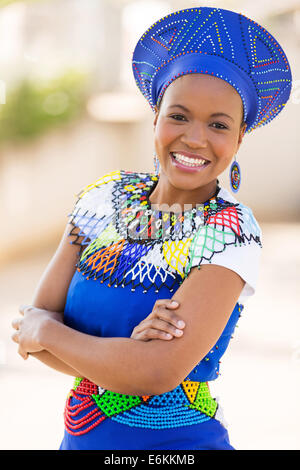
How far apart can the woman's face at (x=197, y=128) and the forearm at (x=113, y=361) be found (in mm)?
495

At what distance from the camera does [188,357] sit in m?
1.51

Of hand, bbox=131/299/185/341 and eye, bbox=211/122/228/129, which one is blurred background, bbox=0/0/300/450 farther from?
eye, bbox=211/122/228/129

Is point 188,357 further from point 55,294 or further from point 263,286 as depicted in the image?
point 263,286

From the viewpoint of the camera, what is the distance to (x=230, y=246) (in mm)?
1558

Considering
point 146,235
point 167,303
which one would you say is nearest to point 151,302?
point 167,303

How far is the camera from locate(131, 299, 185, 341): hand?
1498 millimetres

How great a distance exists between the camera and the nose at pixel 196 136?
1.66m

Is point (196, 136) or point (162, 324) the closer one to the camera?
point (162, 324)

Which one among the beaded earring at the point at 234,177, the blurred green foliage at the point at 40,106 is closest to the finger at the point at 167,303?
the beaded earring at the point at 234,177

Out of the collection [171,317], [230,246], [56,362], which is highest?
[230,246]

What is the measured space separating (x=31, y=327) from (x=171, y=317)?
48 cm

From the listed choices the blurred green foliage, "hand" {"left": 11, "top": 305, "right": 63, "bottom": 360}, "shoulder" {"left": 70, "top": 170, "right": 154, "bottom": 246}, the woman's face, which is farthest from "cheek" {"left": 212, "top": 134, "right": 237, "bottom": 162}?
the blurred green foliage

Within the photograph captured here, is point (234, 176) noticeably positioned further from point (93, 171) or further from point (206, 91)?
point (93, 171)

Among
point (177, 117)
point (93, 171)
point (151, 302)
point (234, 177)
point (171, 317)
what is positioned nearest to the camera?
point (171, 317)
